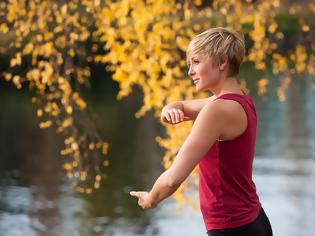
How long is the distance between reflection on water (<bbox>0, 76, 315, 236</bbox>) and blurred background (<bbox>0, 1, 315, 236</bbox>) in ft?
0.05

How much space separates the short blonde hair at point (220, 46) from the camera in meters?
2.46

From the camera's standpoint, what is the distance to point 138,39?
5.57 metres

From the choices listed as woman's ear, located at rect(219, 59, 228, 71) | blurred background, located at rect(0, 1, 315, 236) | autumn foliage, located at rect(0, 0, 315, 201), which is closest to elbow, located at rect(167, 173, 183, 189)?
woman's ear, located at rect(219, 59, 228, 71)

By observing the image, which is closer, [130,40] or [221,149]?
[221,149]

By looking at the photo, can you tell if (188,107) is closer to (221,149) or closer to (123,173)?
(221,149)

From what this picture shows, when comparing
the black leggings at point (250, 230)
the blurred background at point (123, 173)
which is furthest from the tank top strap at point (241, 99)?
the blurred background at point (123, 173)

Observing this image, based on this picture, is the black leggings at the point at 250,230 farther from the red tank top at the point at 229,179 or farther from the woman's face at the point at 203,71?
the woman's face at the point at 203,71

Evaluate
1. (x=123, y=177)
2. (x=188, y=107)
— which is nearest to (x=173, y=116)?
(x=188, y=107)

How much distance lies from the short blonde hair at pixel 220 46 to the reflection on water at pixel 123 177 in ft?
29.0

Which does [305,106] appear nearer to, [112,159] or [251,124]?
[112,159]

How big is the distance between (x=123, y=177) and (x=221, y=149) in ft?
41.8

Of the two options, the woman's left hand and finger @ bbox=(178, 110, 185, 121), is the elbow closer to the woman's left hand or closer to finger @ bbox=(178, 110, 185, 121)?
the woman's left hand

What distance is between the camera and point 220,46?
96.8 inches

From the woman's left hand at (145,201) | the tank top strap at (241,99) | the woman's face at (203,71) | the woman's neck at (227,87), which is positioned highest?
the woman's face at (203,71)
